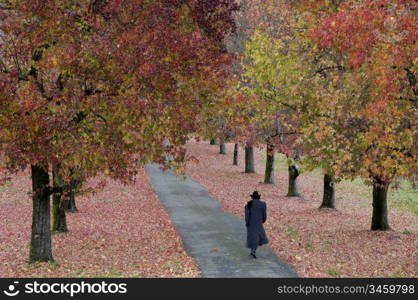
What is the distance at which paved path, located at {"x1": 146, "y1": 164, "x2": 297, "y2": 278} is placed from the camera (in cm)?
1355

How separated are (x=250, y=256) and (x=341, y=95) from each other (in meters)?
6.57

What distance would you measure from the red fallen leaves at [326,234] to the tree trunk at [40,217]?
6416mm

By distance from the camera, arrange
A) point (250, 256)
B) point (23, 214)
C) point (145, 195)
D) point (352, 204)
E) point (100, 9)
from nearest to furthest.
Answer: point (100, 9)
point (250, 256)
point (23, 214)
point (145, 195)
point (352, 204)

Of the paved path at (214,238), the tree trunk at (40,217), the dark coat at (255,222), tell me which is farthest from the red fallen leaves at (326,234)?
the tree trunk at (40,217)

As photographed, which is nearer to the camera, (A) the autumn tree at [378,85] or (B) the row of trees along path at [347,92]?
(A) the autumn tree at [378,85]

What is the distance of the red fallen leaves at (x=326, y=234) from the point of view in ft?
49.5

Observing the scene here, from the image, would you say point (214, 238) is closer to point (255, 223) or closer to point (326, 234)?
point (255, 223)

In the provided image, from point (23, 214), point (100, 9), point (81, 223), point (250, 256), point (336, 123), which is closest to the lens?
point (100, 9)

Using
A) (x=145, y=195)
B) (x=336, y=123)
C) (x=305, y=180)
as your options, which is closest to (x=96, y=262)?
(x=336, y=123)

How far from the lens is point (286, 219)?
78.5 feet

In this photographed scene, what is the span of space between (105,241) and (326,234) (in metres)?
8.10

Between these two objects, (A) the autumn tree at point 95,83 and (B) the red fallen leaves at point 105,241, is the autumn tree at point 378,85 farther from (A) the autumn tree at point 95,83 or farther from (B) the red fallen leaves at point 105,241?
(B) the red fallen leaves at point 105,241

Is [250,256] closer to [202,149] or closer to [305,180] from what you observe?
[305,180]

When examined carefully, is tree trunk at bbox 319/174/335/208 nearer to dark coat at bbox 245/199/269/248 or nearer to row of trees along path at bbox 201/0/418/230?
row of trees along path at bbox 201/0/418/230
